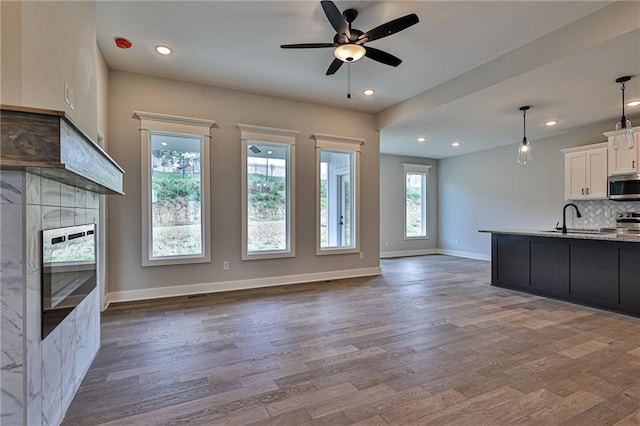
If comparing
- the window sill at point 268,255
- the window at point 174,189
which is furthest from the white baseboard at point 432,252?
the window at point 174,189

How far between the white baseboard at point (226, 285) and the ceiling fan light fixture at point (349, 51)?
11.5 ft

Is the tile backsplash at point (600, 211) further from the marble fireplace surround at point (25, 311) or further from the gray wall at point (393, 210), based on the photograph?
the marble fireplace surround at point (25, 311)

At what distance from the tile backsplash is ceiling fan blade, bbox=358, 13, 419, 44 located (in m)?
5.76

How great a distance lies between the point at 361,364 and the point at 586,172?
5.99 metres

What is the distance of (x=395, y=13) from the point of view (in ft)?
10.1

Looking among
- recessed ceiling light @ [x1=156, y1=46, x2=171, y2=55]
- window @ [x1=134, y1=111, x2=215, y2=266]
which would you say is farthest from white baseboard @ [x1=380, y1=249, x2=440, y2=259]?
recessed ceiling light @ [x1=156, y1=46, x2=171, y2=55]

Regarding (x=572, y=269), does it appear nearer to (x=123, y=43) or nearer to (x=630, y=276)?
(x=630, y=276)

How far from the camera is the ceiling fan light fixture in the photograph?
301 cm

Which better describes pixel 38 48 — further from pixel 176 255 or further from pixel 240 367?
pixel 176 255

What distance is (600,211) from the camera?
6.04 meters

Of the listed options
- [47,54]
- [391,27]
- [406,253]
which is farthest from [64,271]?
[406,253]

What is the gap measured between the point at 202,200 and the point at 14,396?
11.5 ft

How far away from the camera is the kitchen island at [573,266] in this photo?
151 inches

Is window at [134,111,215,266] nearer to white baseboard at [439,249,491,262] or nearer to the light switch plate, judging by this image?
the light switch plate
